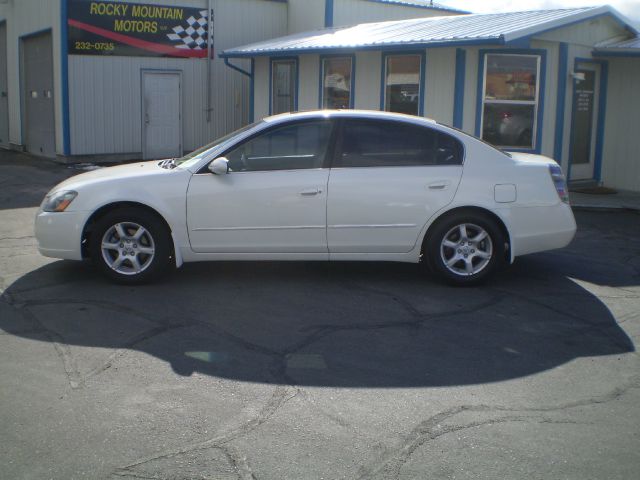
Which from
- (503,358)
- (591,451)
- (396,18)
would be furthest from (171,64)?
(591,451)

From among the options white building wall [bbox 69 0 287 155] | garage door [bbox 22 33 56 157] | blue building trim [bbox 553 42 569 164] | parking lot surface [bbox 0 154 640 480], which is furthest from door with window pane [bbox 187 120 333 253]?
garage door [bbox 22 33 56 157]

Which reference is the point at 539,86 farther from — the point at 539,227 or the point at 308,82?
the point at 539,227

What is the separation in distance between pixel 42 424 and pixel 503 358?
116 inches

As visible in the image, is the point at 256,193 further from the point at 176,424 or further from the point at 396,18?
the point at 396,18

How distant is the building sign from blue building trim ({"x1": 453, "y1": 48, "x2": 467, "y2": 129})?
7.80 meters

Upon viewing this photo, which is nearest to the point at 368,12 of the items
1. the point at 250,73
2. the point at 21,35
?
the point at 250,73

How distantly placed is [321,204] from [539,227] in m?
2.00

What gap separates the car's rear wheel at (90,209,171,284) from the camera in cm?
679

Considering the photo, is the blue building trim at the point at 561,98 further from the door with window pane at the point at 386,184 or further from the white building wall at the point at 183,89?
the white building wall at the point at 183,89

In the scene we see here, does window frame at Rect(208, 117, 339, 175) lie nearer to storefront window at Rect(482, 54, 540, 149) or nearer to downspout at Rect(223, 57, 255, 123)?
storefront window at Rect(482, 54, 540, 149)

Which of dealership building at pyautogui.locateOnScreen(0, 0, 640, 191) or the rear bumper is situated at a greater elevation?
dealership building at pyautogui.locateOnScreen(0, 0, 640, 191)

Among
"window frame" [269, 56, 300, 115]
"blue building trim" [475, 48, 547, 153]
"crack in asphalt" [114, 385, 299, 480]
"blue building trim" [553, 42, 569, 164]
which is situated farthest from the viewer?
"window frame" [269, 56, 300, 115]

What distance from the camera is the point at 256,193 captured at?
22.3 ft

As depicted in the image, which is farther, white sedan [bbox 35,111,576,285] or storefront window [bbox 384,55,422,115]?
storefront window [bbox 384,55,422,115]
